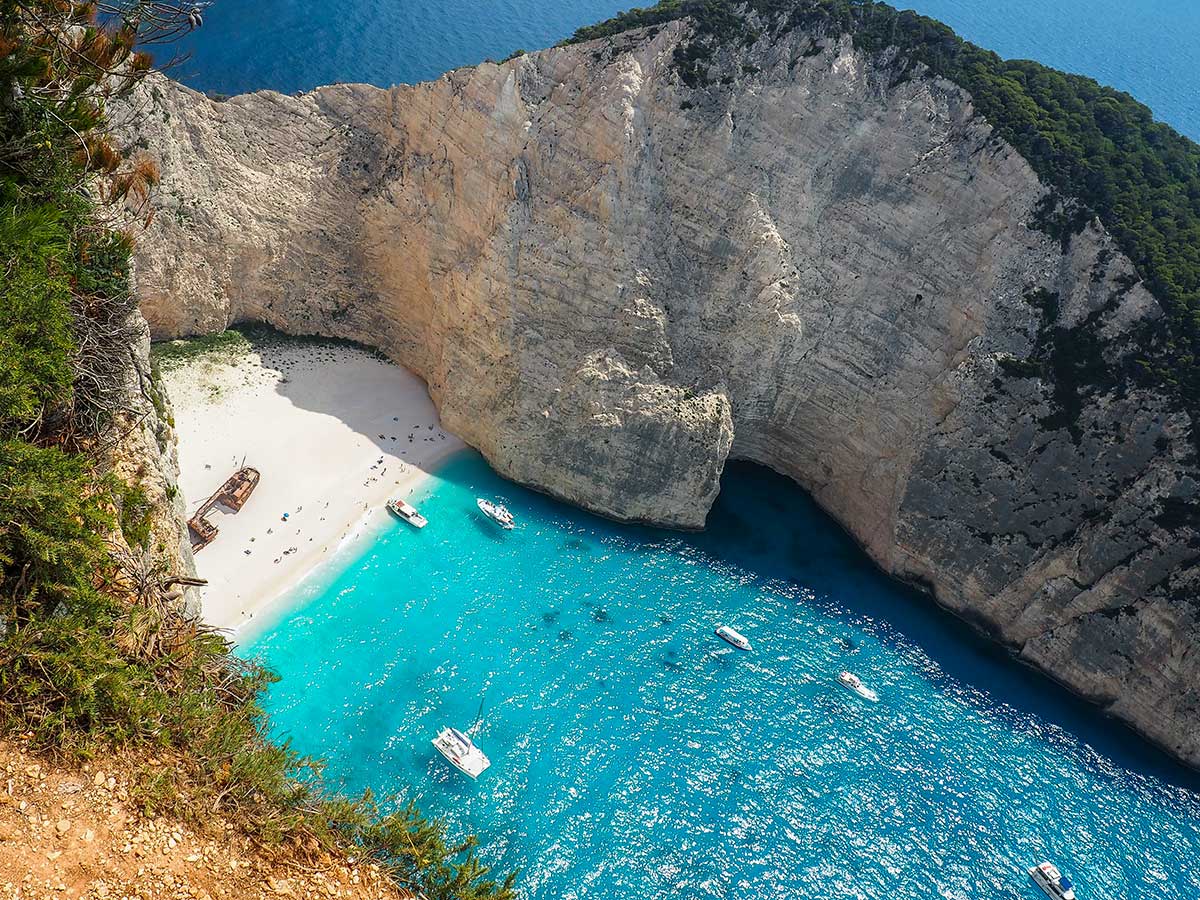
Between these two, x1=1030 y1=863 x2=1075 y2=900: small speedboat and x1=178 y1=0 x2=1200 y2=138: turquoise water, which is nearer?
x1=1030 y1=863 x2=1075 y2=900: small speedboat

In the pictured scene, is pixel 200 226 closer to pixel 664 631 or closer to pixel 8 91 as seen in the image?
pixel 8 91

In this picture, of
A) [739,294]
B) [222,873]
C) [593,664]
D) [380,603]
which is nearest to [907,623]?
[593,664]

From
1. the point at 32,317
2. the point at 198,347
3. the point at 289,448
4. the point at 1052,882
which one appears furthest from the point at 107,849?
the point at 198,347

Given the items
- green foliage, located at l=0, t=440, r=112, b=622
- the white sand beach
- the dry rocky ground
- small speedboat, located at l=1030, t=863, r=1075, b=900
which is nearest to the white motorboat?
the white sand beach

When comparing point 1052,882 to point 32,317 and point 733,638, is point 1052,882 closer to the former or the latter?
point 733,638

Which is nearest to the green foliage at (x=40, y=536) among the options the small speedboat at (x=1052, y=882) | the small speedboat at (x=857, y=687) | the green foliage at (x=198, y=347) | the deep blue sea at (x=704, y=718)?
the deep blue sea at (x=704, y=718)

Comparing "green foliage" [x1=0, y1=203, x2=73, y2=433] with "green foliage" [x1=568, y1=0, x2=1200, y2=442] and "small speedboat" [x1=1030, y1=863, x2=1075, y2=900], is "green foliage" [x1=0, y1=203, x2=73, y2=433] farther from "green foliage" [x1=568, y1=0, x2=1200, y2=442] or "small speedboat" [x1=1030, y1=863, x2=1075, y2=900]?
"small speedboat" [x1=1030, y1=863, x2=1075, y2=900]
